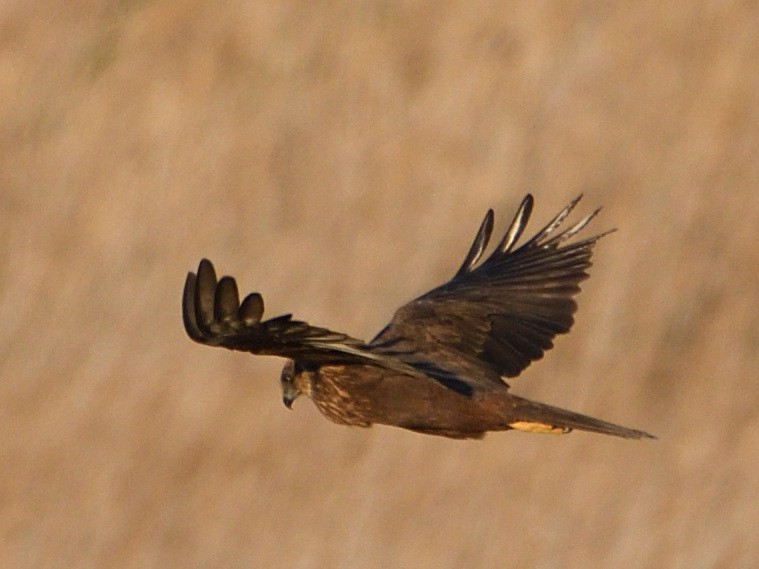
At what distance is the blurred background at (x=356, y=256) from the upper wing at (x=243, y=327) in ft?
22.5

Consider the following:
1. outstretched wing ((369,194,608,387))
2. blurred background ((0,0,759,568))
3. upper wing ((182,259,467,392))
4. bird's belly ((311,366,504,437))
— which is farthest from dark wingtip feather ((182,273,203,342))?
blurred background ((0,0,759,568))

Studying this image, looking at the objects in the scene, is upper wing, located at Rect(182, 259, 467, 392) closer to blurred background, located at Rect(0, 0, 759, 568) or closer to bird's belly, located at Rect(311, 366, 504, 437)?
bird's belly, located at Rect(311, 366, 504, 437)

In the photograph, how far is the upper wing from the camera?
8.03 metres

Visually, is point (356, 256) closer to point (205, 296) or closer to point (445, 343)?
point (445, 343)

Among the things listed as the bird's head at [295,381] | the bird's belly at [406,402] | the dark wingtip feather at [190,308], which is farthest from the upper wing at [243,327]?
the bird's head at [295,381]

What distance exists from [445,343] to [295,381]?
0.71 m

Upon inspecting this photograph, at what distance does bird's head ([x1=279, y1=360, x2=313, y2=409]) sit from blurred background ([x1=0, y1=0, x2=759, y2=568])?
552cm

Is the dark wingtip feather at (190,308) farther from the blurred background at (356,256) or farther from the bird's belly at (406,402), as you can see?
the blurred background at (356,256)

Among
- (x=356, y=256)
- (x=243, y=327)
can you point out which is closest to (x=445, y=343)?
(x=243, y=327)

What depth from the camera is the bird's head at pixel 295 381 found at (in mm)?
9523

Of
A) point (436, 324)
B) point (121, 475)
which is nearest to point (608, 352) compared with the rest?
point (121, 475)

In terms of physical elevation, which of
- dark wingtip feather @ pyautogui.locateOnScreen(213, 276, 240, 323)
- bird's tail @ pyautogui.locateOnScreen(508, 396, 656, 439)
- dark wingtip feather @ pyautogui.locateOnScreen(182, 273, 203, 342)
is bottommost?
dark wingtip feather @ pyautogui.locateOnScreen(182, 273, 203, 342)

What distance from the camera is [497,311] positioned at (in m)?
10.1

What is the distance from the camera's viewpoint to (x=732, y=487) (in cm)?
1559
